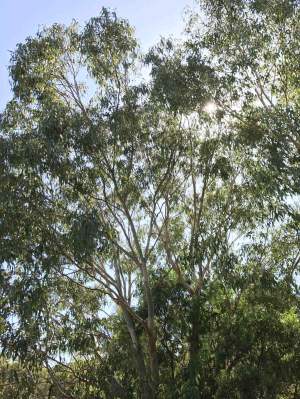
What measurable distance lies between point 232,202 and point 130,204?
6.89 feet

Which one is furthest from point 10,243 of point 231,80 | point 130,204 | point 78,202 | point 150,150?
point 231,80

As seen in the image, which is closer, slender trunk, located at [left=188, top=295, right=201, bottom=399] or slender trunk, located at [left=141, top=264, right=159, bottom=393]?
slender trunk, located at [left=188, top=295, right=201, bottom=399]

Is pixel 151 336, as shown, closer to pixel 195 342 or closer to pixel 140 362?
pixel 140 362

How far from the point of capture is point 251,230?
38.0 feet

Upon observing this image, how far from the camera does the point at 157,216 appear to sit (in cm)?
1228

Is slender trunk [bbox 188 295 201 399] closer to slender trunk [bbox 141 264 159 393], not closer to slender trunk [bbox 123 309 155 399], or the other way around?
A: slender trunk [bbox 141 264 159 393]

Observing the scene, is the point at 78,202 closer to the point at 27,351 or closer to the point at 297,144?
the point at 27,351

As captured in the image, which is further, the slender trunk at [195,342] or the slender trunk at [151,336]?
the slender trunk at [151,336]

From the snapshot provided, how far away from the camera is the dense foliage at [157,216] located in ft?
34.4

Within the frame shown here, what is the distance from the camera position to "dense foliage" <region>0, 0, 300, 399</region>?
34.4ft

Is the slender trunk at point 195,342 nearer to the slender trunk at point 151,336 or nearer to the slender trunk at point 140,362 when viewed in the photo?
the slender trunk at point 151,336

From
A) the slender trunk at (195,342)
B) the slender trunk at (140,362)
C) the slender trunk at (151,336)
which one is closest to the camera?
the slender trunk at (195,342)

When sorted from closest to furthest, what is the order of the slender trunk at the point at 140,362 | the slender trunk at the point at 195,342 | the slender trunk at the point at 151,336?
the slender trunk at the point at 195,342 → the slender trunk at the point at 140,362 → the slender trunk at the point at 151,336

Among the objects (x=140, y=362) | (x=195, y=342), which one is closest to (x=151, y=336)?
(x=140, y=362)
